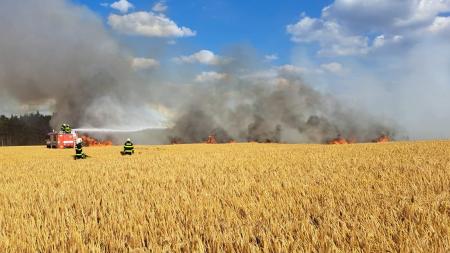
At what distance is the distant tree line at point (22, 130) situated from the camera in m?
119

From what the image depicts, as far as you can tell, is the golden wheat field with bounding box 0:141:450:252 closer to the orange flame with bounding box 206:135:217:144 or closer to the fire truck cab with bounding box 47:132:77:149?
the fire truck cab with bounding box 47:132:77:149

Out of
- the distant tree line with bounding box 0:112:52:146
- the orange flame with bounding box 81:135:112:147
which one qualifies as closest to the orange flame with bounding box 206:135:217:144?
the orange flame with bounding box 81:135:112:147

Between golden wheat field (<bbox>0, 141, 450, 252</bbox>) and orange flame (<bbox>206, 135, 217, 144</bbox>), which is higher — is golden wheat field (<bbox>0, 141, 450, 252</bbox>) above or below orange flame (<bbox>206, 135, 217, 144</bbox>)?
below

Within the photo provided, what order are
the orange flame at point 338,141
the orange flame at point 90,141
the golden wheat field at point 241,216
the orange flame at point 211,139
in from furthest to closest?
1. the orange flame at point 211,139
2. the orange flame at point 338,141
3. the orange flame at point 90,141
4. the golden wheat field at point 241,216

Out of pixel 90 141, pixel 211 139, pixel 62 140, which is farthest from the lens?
pixel 211 139

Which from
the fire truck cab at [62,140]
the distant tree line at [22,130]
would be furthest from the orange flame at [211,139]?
the distant tree line at [22,130]

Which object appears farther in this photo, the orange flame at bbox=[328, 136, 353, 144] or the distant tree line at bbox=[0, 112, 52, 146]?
the distant tree line at bbox=[0, 112, 52, 146]

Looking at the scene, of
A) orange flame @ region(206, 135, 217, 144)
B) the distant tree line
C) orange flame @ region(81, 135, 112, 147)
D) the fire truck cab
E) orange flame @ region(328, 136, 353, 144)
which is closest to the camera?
the fire truck cab

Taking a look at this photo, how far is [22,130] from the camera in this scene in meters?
127

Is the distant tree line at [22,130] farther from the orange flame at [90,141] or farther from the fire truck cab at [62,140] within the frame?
the fire truck cab at [62,140]

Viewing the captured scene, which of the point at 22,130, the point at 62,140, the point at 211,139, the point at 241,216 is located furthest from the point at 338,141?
the point at 22,130

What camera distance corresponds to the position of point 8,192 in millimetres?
12258

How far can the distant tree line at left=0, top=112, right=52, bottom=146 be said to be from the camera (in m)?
119

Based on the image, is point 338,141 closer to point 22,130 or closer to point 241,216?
point 241,216
